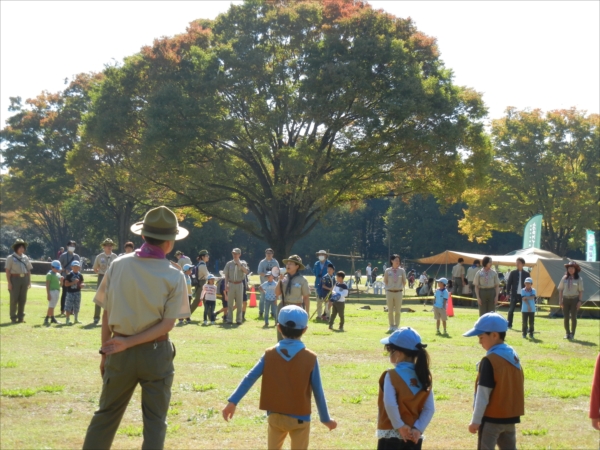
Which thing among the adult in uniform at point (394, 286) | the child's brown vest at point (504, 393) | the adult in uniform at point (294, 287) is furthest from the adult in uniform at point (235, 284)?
the child's brown vest at point (504, 393)

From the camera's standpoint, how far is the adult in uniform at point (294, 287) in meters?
12.8

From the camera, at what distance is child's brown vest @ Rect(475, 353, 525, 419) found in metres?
5.33

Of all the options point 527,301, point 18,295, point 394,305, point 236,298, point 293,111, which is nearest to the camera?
point 394,305

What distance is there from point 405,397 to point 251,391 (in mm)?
5472

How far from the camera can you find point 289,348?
539 cm

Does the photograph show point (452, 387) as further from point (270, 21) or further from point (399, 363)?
point (270, 21)

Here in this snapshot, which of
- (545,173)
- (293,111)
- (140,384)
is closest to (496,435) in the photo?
(140,384)

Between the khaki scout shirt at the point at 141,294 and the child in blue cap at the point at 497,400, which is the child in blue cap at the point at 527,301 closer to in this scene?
the child in blue cap at the point at 497,400

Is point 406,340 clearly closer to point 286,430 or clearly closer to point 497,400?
point 497,400

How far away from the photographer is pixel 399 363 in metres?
5.06

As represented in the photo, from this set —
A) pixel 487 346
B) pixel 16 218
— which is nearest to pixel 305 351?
pixel 487 346

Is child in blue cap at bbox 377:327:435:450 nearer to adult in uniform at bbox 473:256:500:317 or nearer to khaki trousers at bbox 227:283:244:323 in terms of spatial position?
adult in uniform at bbox 473:256:500:317

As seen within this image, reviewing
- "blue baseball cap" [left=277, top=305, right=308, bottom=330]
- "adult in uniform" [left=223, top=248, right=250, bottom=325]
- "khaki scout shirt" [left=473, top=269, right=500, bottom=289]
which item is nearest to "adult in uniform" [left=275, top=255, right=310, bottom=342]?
"adult in uniform" [left=223, top=248, right=250, bottom=325]

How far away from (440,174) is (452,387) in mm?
28464
